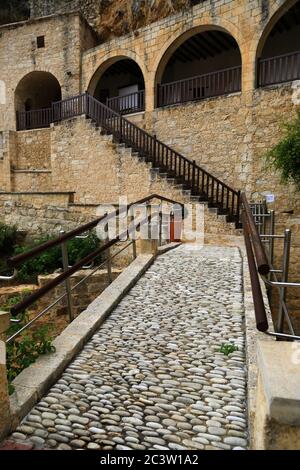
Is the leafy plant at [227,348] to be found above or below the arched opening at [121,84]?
below

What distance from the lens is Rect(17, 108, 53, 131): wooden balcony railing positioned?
1639 cm

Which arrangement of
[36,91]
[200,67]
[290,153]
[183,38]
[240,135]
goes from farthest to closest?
[36,91] → [200,67] → [183,38] → [240,135] → [290,153]

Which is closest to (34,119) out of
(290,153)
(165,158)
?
(165,158)

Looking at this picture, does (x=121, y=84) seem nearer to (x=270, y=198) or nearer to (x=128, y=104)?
(x=128, y=104)

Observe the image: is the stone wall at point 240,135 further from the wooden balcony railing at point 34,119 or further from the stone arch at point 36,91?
the stone arch at point 36,91

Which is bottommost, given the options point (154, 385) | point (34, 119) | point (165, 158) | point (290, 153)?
point (154, 385)

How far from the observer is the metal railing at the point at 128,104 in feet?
46.1

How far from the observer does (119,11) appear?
15.3 m

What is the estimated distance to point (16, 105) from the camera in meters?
17.6

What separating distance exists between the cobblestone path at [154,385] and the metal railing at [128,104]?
11.5 meters

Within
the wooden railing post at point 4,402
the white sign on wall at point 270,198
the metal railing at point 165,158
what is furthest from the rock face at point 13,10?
the wooden railing post at point 4,402

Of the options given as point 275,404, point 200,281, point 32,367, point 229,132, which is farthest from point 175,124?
point 275,404

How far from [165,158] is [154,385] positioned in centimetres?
1018

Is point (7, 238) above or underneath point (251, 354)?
above
